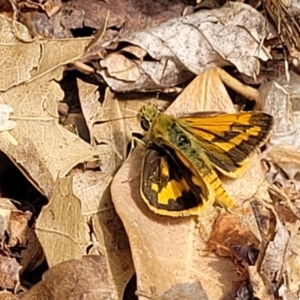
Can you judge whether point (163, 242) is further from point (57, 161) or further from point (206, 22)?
point (206, 22)

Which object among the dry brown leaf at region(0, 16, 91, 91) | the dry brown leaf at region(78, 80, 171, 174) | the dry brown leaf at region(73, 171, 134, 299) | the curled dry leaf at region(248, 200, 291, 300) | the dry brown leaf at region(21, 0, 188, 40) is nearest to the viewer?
the curled dry leaf at region(248, 200, 291, 300)

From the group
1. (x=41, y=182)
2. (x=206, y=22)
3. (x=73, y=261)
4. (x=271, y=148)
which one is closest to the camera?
(x=73, y=261)

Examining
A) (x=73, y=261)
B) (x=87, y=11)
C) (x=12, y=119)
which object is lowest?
(x=73, y=261)

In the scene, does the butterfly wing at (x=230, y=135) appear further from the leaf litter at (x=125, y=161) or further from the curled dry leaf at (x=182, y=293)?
the curled dry leaf at (x=182, y=293)

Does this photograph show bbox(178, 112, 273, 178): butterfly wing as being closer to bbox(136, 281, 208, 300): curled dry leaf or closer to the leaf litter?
the leaf litter

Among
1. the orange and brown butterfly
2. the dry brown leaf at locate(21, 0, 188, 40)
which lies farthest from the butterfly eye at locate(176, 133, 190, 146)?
the dry brown leaf at locate(21, 0, 188, 40)

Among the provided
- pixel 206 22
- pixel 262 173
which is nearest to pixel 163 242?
pixel 262 173

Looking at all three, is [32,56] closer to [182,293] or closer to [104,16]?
[104,16]

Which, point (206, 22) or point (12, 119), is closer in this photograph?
point (12, 119)
